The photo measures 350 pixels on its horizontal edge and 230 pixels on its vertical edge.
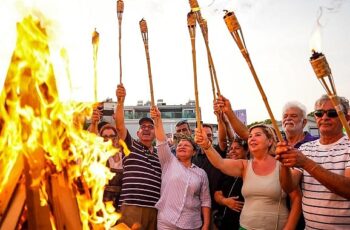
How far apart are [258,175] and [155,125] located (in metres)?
1.74

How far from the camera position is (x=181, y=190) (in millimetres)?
5418

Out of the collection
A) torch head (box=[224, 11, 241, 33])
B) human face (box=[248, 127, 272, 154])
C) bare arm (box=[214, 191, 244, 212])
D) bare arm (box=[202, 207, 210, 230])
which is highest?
torch head (box=[224, 11, 241, 33])

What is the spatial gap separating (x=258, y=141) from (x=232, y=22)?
5.88ft

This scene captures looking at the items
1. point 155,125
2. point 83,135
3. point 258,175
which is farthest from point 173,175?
point 83,135

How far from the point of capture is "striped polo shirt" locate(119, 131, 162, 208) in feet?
18.1

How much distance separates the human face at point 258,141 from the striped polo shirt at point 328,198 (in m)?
0.75

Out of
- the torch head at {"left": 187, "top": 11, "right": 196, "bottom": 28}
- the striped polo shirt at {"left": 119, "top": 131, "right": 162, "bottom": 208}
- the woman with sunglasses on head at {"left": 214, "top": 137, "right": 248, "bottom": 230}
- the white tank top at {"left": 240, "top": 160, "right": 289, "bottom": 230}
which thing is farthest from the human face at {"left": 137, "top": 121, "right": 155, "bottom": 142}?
the torch head at {"left": 187, "top": 11, "right": 196, "bottom": 28}

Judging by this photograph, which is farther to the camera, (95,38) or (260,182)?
(95,38)

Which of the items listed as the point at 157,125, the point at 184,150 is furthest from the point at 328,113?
the point at 157,125

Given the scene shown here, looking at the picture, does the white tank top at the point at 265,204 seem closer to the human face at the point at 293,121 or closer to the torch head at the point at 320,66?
the human face at the point at 293,121

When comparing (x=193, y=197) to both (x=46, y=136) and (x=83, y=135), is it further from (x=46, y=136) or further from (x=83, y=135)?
(x=46, y=136)

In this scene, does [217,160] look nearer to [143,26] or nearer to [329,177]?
[329,177]

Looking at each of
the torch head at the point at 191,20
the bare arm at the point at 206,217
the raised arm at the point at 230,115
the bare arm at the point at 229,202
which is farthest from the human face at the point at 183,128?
the torch head at the point at 191,20

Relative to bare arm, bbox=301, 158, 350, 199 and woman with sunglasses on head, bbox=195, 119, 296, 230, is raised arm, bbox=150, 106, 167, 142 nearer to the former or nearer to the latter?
woman with sunglasses on head, bbox=195, 119, 296, 230
